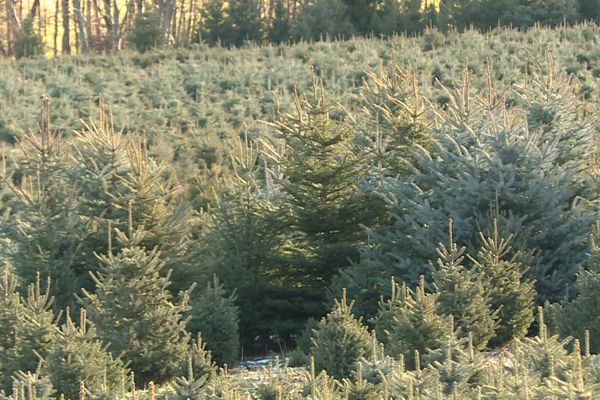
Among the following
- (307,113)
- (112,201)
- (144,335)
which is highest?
(307,113)

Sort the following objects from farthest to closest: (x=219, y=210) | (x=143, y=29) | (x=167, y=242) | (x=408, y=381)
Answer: (x=143, y=29) < (x=219, y=210) < (x=167, y=242) < (x=408, y=381)

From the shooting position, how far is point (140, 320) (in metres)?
13.9

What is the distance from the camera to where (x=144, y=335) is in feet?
45.3

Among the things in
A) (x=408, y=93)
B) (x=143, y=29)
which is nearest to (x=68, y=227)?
(x=408, y=93)

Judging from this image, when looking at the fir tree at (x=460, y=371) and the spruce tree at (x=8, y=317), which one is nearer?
the fir tree at (x=460, y=371)

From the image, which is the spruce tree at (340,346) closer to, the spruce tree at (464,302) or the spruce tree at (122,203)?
the spruce tree at (464,302)

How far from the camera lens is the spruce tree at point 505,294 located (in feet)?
44.7

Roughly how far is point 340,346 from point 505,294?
2961 mm

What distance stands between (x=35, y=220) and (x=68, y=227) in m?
0.49

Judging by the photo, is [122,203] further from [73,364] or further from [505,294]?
[505,294]

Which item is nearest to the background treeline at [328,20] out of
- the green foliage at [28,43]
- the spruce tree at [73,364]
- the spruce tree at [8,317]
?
the green foliage at [28,43]

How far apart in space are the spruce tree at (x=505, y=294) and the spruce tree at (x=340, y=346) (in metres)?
2.55

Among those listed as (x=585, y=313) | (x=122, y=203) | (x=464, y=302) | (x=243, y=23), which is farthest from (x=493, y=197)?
(x=243, y=23)

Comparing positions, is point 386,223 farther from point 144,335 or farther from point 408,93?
point 144,335
